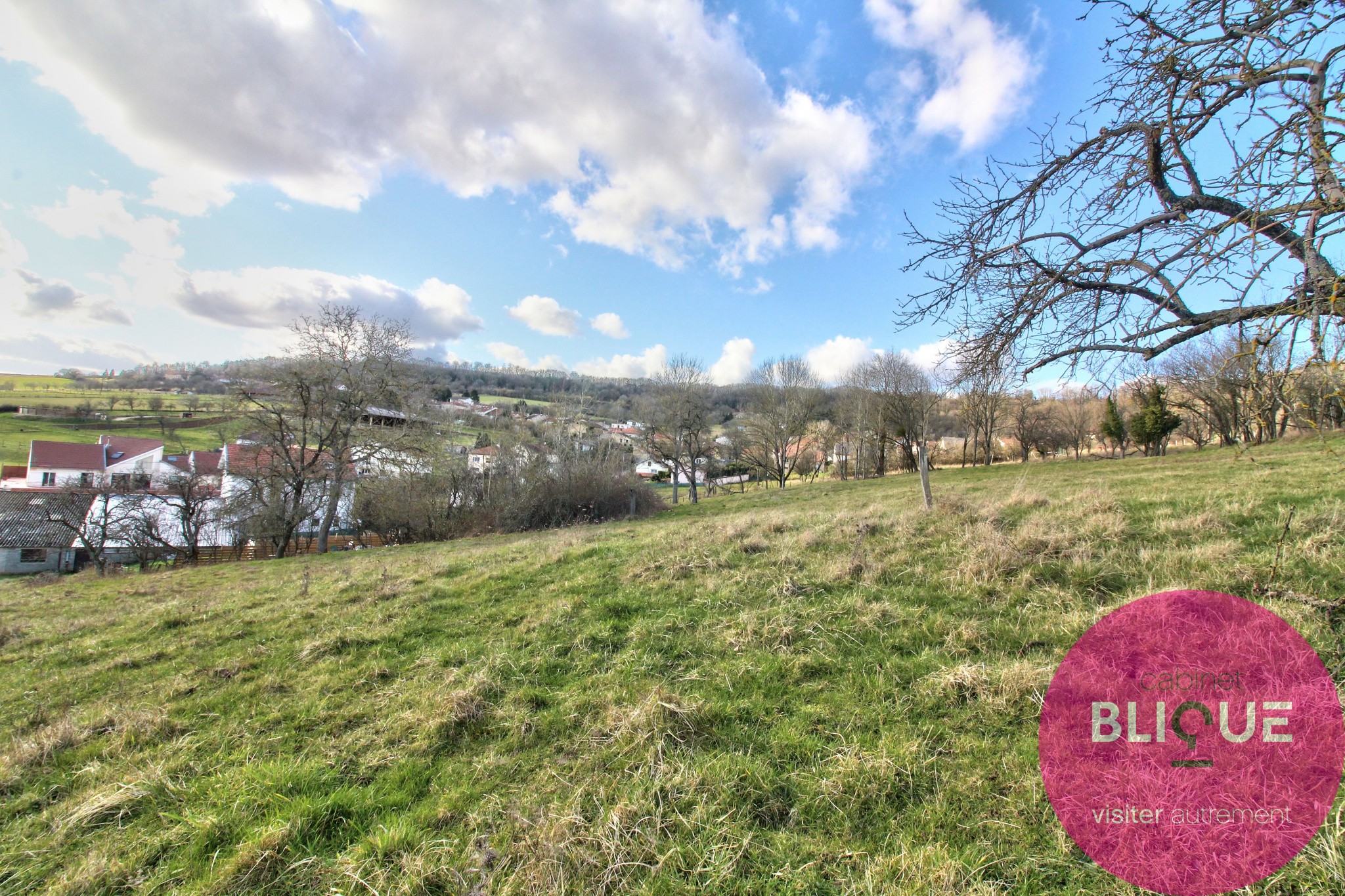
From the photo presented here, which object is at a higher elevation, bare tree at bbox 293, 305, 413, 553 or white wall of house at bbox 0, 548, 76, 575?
bare tree at bbox 293, 305, 413, 553

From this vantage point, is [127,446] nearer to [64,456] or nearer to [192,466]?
[64,456]

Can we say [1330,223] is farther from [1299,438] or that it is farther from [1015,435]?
[1015,435]

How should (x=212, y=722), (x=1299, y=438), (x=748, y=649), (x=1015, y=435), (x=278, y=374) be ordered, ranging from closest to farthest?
(x=212, y=722) → (x=748, y=649) → (x=278, y=374) → (x=1299, y=438) → (x=1015, y=435)

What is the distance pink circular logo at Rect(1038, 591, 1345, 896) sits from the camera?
2.06m

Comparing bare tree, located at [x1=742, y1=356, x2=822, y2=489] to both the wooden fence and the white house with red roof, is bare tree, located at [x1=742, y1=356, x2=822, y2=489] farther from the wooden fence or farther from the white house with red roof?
the white house with red roof

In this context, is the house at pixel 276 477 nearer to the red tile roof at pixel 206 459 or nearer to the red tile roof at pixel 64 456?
the red tile roof at pixel 206 459

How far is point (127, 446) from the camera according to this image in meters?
49.3

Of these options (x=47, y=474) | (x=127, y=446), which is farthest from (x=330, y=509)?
(x=127, y=446)

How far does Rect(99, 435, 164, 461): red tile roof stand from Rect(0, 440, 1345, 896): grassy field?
5834 cm

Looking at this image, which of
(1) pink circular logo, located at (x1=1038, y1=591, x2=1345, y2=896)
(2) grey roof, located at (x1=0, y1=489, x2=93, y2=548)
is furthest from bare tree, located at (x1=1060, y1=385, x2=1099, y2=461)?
(2) grey roof, located at (x1=0, y1=489, x2=93, y2=548)

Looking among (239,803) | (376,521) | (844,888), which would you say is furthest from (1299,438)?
(376,521)

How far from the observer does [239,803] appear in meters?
2.92

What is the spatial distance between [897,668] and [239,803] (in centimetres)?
446

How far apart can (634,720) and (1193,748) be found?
3.12 m
